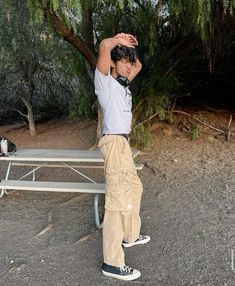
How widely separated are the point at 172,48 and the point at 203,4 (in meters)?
3.51

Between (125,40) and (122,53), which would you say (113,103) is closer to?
(122,53)

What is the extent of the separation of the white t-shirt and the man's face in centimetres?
11

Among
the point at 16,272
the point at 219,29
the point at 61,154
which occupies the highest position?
the point at 219,29

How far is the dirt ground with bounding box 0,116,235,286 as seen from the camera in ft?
12.4

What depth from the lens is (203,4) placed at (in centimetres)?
456

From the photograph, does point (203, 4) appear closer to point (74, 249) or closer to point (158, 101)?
point (74, 249)

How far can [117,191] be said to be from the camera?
3.62 meters

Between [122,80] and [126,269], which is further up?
[122,80]

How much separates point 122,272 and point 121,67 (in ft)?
5.33

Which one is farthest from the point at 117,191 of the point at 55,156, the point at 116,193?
the point at 55,156

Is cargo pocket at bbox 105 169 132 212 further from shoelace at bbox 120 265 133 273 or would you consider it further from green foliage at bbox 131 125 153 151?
green foliage at bbox 131 125 153 151

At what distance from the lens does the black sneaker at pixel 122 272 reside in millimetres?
3641

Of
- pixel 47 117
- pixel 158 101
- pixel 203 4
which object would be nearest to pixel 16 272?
pixel 203 4

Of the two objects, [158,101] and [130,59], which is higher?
[130,59]
